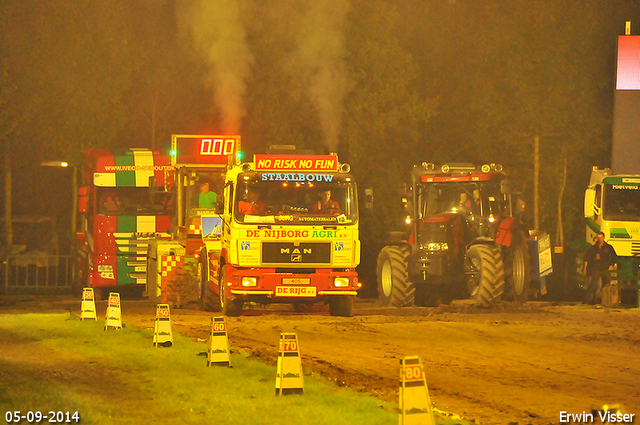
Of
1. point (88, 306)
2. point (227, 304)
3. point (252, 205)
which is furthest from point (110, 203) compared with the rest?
point (252, 205)

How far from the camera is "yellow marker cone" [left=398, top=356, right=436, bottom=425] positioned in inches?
301

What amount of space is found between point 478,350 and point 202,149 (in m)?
A: 10.4

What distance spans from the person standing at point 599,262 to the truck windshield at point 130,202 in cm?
1085

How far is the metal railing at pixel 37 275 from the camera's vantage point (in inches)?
1260

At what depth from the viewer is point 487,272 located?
21.6m

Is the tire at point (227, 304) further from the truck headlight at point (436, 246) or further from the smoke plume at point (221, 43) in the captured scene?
the smoke plume at point (221, 43)

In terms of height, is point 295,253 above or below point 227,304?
above

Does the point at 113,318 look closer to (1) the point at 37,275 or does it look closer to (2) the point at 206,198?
(2) the point at 206,198

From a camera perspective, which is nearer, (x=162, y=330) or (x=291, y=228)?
(x=162, y=330)

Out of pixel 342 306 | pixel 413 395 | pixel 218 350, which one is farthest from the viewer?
pixel 342 306

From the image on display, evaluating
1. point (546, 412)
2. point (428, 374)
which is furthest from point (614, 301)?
point (546, 412)

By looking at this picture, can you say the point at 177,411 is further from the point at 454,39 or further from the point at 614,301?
the point at 454,39

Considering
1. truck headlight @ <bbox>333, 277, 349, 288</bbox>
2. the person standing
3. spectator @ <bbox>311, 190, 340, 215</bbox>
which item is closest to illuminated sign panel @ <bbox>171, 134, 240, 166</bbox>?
spectator @ <bbox>311, 190, 340, 215</bbox>

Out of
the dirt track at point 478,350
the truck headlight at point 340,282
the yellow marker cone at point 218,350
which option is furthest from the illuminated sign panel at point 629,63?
the yellow marker cone at point 218,350
